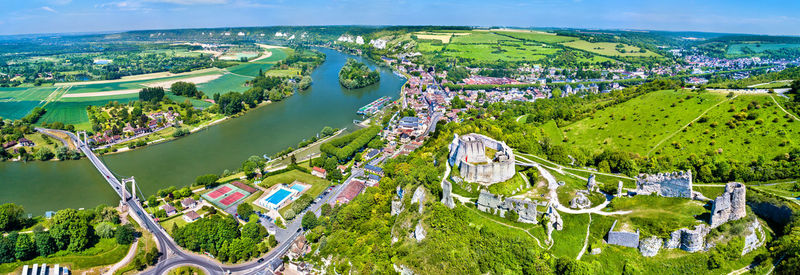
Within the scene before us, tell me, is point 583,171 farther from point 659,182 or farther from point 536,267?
point 536,267

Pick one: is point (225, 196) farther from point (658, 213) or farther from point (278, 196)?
point (658, 213)

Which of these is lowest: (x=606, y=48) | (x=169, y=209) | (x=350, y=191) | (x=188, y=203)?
(x=169, y=209)

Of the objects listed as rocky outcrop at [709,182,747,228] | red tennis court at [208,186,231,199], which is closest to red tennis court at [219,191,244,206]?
red tennis court at [208,186,231,199]

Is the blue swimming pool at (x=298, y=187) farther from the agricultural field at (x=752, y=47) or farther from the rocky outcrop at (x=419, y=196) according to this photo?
the agricultural field at (x=752, y=47)

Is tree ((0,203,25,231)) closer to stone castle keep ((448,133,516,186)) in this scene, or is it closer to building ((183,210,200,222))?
building ((183,210,200,222))

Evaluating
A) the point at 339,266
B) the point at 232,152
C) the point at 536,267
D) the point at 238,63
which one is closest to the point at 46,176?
the point at 232,152

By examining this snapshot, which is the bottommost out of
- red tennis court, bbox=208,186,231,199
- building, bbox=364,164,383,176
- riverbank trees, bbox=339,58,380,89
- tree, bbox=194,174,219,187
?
red tennis court, bbox=208,186,231,199

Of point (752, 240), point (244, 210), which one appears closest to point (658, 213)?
point (752, 240)
